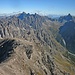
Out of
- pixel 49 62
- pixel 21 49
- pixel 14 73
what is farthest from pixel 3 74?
pixel 49 62

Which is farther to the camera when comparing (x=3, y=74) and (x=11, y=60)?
(x=11, y=60)

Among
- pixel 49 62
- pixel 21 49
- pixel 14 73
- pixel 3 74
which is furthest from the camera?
pixel 49 62

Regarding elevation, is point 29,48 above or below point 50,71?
above

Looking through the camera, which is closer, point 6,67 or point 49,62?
point 6,67

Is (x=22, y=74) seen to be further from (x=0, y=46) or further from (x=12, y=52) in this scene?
(x=0, y=46)

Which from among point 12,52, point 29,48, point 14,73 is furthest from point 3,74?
point 29,48

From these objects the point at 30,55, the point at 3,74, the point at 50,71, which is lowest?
the point at 50,71

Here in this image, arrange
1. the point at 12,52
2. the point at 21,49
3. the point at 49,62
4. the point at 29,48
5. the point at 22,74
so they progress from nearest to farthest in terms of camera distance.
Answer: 1. the point at 22,74
2. the point at 12,52
3. the point at 21,49
4. the point at 29,48
5. the point at 49,62

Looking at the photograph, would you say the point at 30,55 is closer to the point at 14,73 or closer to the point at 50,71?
the point at 50,71

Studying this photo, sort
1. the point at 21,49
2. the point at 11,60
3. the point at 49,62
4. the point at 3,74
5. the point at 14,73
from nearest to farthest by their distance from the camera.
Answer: the point at 3,74 < the point at 14,73 < the point at 11,60 < the point at 21,49 < the point at 49,62
